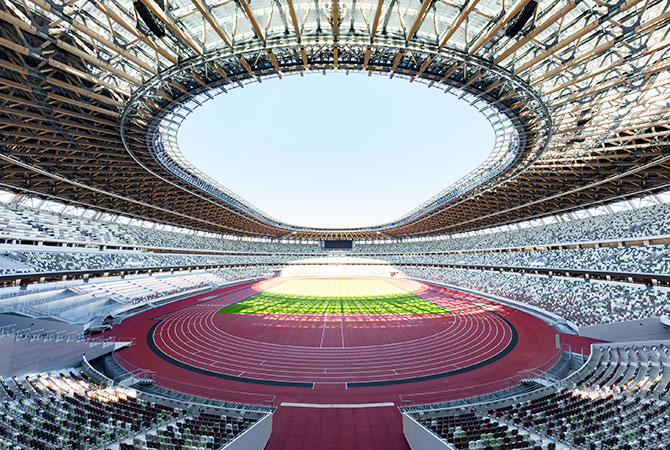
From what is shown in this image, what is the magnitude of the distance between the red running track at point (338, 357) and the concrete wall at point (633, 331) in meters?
3.29

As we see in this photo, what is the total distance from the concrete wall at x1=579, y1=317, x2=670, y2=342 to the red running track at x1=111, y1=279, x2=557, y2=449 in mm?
3290

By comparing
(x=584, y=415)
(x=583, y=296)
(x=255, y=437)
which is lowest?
(x=255, y=437)

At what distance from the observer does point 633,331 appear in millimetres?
19969

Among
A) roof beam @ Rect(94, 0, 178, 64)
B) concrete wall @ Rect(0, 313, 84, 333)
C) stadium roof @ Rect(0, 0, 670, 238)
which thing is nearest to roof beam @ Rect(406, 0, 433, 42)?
stadium roof @ Rect(0, 0, 670, 238)

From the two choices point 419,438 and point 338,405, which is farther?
point 338,405

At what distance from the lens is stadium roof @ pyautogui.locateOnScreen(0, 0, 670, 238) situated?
1020 cm

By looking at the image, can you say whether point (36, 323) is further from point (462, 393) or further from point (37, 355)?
point (462, 393)

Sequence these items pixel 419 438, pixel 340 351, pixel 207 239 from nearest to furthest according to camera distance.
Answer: pixel 419 438, pixel 340 351, pixel 207 239

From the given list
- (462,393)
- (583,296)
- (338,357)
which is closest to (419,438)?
(462,393)

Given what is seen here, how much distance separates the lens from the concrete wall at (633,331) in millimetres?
19547

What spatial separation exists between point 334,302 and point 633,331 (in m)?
28.4

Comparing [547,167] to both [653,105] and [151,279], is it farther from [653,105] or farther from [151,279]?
[151,279]

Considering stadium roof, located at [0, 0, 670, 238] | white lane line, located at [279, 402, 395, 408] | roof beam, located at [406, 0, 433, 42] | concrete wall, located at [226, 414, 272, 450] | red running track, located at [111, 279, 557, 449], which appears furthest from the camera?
white lane line, located at [279, 402, 395, 408]

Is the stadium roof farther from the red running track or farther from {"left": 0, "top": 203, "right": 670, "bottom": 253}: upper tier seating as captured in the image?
the red running track
